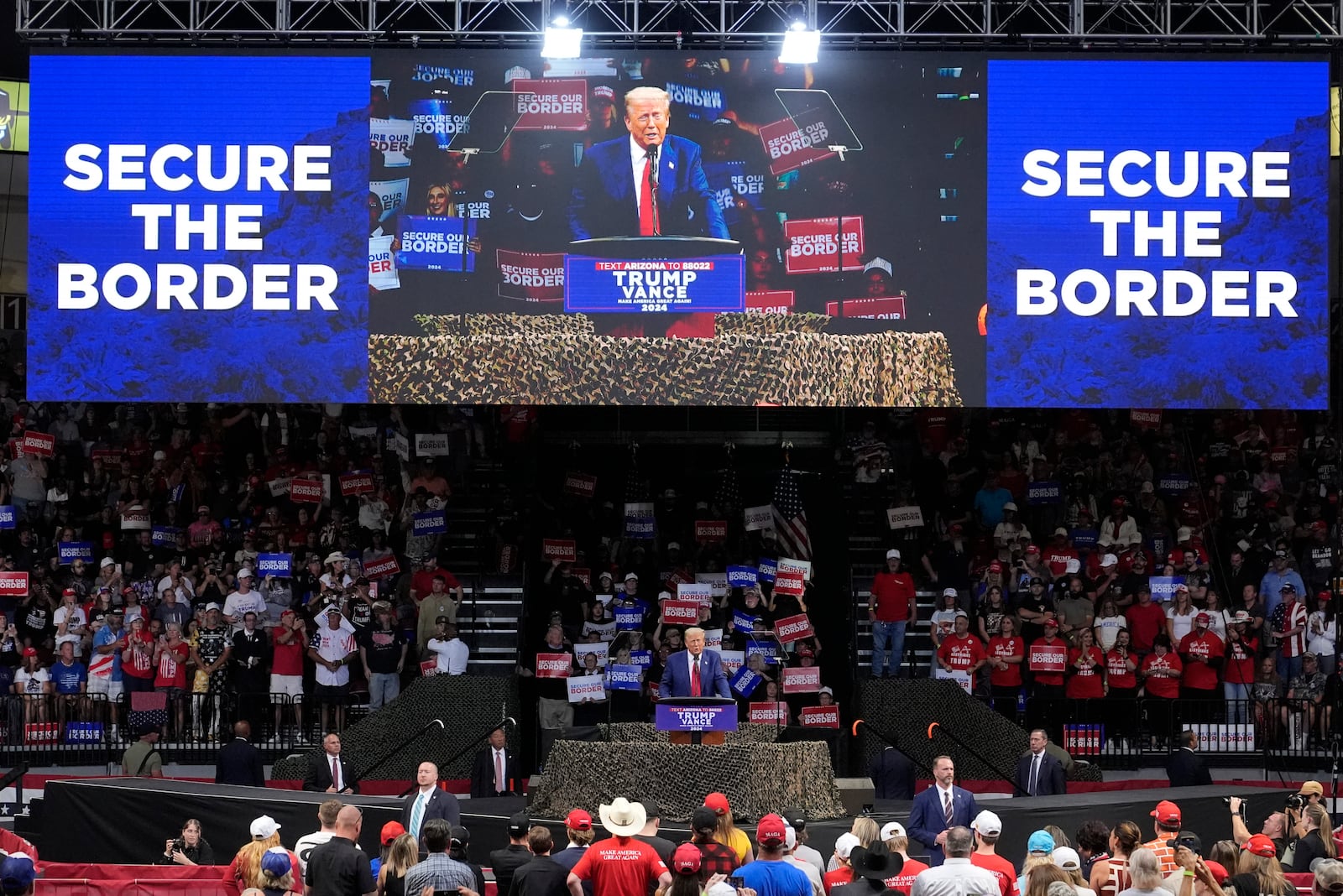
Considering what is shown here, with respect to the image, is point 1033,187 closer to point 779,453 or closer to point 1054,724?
point 1054,724

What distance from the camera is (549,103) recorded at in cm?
2011

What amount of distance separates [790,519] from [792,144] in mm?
6207

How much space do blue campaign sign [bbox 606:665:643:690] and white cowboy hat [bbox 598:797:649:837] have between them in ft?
30.6

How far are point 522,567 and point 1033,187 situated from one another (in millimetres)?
8632

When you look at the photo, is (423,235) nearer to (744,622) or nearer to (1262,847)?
(744,622)

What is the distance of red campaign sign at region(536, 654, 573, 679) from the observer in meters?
21.2

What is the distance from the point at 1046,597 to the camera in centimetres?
2222

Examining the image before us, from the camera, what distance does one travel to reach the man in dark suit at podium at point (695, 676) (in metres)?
16.4

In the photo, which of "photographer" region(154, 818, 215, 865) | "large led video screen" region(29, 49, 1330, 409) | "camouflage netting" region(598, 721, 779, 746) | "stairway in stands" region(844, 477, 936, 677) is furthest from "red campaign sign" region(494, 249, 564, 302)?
"photographer" region(154, 818, 215, 865)

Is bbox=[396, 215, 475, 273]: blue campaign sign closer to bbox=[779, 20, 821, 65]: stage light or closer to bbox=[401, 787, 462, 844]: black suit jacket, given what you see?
bbox=[779, 20, 821, 65]: stage light

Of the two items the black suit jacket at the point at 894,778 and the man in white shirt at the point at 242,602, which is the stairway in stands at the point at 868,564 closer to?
the black suit jacket at the point at 894,778

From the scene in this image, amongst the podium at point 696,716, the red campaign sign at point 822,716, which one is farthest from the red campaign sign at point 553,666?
the podium at point 696,716

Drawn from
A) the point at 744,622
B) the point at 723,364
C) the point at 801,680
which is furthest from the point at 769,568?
the point at 723,364

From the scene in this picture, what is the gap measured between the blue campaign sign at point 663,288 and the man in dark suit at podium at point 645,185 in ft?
1.10
